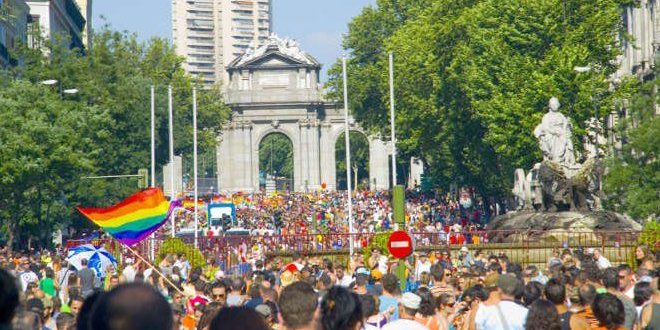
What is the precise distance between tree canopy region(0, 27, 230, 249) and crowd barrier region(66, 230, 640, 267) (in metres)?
11.7

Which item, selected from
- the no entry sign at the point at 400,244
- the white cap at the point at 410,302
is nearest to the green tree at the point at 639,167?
the no entry sign at the point at 400,244

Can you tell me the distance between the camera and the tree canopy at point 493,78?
190 ft

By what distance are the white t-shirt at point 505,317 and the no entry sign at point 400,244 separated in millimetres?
9794

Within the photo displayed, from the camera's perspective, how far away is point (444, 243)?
142ft

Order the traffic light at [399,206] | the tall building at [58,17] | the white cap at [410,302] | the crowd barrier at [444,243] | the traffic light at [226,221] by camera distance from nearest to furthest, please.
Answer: the white cap at [410,302] → the traffic light at [399,206] → the crowd barrier at [444,243] → the traffic light at [226,221] → the tall building at [58,17]

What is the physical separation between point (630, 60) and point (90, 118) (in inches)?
863

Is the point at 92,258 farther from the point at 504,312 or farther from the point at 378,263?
the point at 504,312

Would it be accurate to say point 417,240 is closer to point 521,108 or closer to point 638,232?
point 638,232

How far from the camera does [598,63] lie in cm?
5941

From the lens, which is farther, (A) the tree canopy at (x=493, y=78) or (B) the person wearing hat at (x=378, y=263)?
(A) the tree canopy at (x=493, y=78)

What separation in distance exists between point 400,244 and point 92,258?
761 centimetres

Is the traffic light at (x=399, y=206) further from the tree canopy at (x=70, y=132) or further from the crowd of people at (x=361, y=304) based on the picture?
the tree canopy at (x=70, y=132)

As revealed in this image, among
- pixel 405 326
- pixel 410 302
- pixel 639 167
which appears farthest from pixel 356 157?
pixel 405 326

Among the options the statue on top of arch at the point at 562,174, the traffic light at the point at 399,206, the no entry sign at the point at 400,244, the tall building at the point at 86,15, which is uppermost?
the tall building at the point at 86,15
